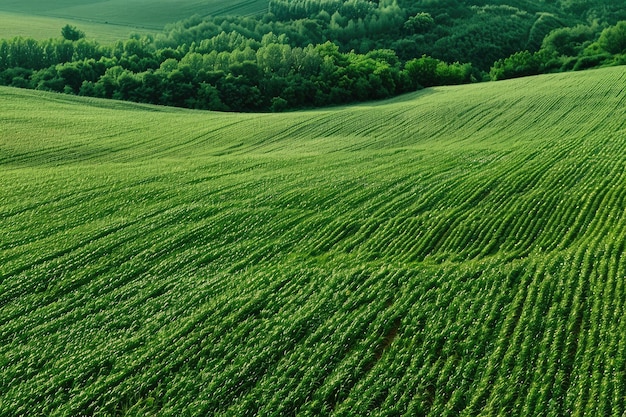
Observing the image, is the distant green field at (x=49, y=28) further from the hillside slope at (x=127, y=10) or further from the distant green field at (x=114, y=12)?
the hillside slope at (x=127, y=10)

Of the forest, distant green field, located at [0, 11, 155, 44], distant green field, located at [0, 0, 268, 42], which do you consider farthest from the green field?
distant green field, located at [0, 0, 268, 42]

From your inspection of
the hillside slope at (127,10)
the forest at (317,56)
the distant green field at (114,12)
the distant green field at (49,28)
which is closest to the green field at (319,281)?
the forest at (317,56)

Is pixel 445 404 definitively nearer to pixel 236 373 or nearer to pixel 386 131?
pixel 236 373

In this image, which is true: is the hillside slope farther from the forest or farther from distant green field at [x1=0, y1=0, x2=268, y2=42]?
the forest

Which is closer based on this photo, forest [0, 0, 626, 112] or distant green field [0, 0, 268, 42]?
forest [0, 0, 626, 112]

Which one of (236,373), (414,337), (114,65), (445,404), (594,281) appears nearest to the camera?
(445,404)

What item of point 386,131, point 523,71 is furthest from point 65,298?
point 523,71

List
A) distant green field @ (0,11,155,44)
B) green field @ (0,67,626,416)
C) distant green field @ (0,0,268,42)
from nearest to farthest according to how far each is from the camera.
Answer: green field @ (0,67,626,416), distant green field @ (0,11,155,44), distant green field @ (0,0,268,42)

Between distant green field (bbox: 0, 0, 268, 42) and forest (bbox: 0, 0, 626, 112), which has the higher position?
distant green field (bbox: 0, 0, 268, 42)
